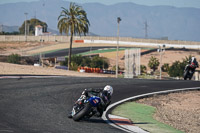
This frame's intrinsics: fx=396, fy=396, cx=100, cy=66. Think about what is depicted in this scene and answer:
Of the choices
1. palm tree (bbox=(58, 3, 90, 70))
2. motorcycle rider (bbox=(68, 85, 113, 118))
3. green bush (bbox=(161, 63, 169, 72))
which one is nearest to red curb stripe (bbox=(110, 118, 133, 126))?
motorcycle rider (bbox=(68, 85, 113, 118))

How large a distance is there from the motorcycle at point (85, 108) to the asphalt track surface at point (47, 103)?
0.71ft

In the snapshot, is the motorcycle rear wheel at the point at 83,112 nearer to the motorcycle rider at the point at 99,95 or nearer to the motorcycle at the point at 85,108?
the motorcycle at the point at 85,108

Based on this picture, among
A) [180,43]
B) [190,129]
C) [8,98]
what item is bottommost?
[190,129]

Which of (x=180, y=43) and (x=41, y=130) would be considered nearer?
(x=41, y=130)

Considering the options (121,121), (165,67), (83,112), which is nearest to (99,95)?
(83,112)

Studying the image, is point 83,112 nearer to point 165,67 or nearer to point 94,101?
point 94,101

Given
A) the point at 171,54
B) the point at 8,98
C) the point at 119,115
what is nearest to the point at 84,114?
the point at 119,115

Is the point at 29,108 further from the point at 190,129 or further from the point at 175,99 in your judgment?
the point at 175,99

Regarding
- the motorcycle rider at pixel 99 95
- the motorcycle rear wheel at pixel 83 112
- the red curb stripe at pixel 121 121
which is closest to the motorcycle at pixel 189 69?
the red curb stripe at pixel 121 121

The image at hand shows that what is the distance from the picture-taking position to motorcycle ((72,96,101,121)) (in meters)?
11.9

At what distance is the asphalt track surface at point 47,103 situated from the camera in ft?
35.5

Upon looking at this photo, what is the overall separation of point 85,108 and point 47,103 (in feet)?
12.4

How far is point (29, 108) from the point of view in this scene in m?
13.7

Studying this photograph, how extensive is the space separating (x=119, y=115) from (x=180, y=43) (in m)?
92.2
